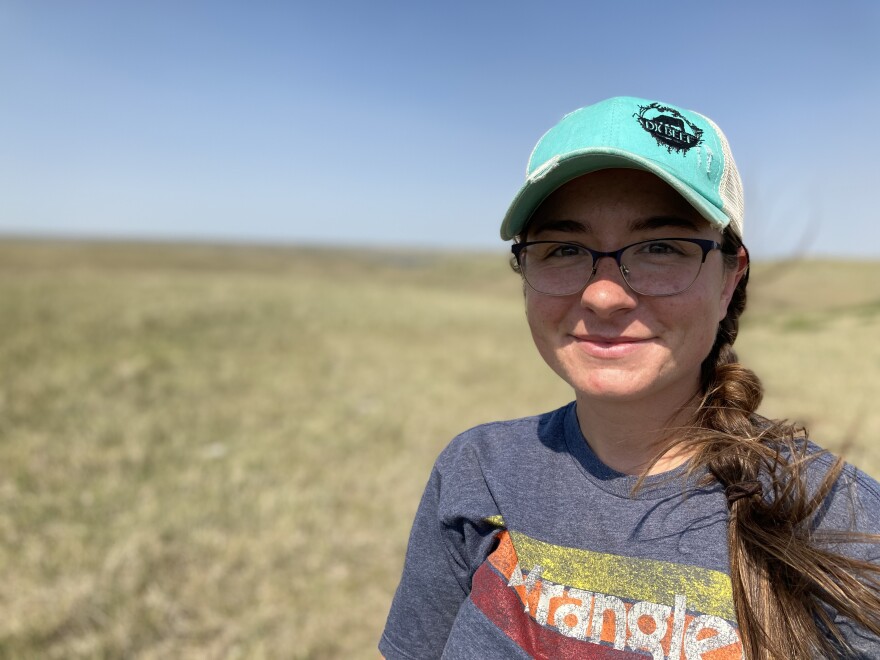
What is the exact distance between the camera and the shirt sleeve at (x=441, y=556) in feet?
4.69

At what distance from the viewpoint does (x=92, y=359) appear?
9703 mm

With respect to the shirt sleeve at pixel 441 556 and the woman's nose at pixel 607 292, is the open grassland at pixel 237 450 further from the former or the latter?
the shirt sleeve at pixel 441 556

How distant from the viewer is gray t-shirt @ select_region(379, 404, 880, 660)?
1.16 m

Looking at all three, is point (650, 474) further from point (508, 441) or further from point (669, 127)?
point (669, 127)

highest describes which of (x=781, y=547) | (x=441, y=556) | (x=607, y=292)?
(x=607, y=292)

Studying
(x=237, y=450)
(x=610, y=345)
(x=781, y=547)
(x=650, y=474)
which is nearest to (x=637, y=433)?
(x=650, y=474)

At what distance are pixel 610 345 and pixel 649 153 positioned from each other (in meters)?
0.39

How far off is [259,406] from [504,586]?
734cm

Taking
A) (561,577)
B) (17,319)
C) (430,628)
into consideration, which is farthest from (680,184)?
(17,319)

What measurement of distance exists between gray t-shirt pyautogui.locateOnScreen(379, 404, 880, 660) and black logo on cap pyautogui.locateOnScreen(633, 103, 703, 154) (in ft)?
2.22

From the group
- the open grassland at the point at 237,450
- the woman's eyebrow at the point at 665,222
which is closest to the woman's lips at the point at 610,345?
the woman's eyebrow at the point at 665,222

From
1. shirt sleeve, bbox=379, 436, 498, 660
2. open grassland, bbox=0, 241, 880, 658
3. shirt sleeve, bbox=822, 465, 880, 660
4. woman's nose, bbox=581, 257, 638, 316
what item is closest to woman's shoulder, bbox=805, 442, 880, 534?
shirt sleeve, bbox=822, 465, 880, 660

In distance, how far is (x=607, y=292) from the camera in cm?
124

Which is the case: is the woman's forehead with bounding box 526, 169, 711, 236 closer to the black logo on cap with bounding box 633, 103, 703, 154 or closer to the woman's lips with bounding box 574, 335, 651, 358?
the black logo on cap with bounding box 633, 103, 703, 154
